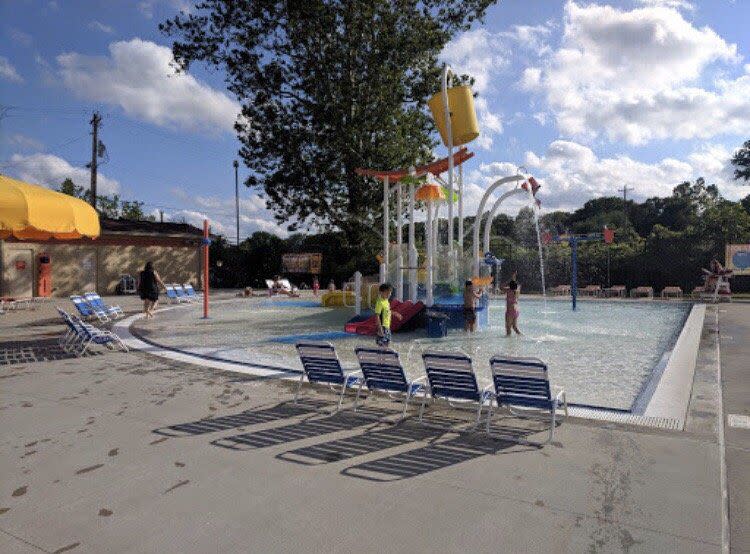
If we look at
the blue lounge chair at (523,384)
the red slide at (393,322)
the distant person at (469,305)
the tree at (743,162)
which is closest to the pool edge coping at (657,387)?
the blue lounge chair at (523,384)

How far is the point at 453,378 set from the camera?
6445 millimetres

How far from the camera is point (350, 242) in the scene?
1213 inches

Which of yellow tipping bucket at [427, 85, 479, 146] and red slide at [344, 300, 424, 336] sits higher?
yellow tipping bucket at [427, 85, 479, 146]

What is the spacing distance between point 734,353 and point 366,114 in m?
20.0

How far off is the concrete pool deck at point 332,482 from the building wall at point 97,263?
73.4 ft

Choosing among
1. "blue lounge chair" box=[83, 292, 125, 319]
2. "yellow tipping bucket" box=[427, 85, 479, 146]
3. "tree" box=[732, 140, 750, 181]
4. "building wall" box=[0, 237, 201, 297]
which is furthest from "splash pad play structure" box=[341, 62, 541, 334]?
"tree" box=[732, 140, 750, 181]

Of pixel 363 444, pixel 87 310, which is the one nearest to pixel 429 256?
pixel 87 310

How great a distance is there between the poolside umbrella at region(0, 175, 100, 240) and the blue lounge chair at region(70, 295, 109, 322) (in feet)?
21.8

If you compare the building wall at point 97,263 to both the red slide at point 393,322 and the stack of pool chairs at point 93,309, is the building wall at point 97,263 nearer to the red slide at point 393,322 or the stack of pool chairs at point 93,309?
the stack of pool chairs at point 93,309

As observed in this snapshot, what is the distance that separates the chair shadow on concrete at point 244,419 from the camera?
6.19 meters

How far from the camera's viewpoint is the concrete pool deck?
12.5 ft

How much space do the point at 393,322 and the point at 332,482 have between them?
34.8 feet

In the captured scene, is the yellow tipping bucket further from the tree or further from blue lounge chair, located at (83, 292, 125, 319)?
the tree

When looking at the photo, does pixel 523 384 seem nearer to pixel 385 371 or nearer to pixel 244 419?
pixel 385 371
